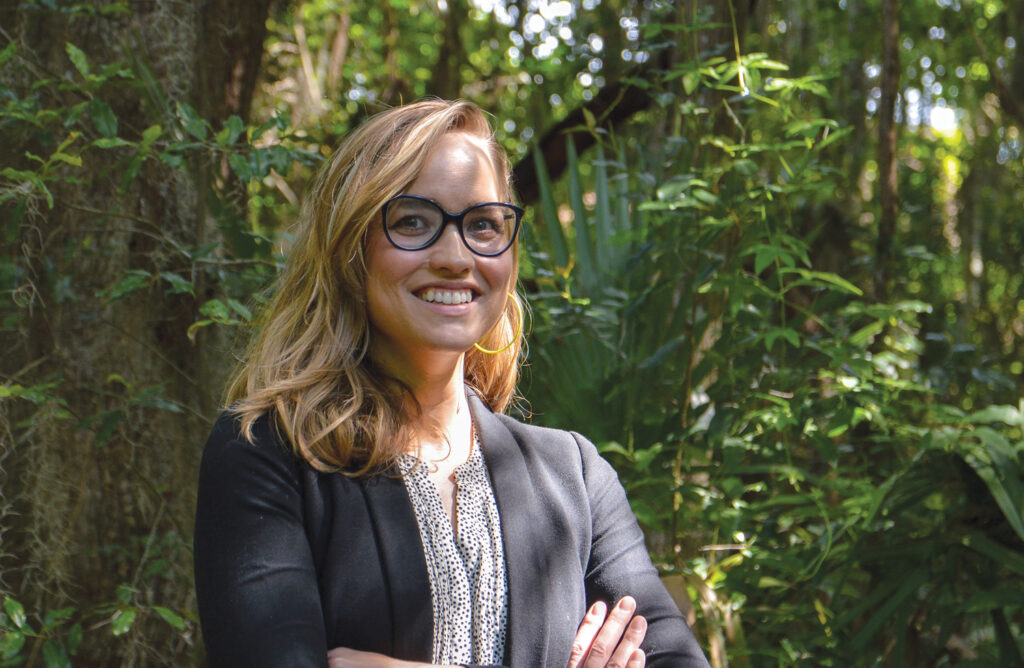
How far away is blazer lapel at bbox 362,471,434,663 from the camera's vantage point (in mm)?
1515

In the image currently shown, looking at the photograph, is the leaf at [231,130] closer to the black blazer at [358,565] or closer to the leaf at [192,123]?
the leaf at [192,123]

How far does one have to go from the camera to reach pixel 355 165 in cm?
167

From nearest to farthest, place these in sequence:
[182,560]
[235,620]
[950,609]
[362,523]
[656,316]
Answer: [235,620]
[362,523]
[182,560]
[950,609]
[656,316]

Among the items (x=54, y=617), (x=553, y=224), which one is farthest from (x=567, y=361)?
(x=54, y=617)

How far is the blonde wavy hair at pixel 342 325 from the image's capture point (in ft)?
5.19

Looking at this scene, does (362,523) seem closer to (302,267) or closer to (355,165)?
(302,267)

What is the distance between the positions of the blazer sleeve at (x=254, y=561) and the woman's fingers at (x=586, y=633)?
473 millimetres

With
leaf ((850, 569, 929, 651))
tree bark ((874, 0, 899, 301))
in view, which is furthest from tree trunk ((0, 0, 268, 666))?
tree bark ((874, 0, 899, 301))

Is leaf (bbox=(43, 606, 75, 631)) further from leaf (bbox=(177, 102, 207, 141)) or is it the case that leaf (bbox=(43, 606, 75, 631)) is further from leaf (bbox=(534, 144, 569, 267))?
leaf (bbox=(534, 144, 569, 267))

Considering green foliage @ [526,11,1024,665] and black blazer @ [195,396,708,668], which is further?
green foliage @ [526,11,1024,665]

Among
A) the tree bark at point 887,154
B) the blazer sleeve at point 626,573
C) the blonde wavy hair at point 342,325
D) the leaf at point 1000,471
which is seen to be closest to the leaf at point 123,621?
the blonde wavy hair at point 342,325

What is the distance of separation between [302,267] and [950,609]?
221cm

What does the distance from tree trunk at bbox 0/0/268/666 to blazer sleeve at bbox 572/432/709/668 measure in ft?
3.79

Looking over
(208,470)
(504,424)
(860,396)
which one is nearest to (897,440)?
(860,396)
